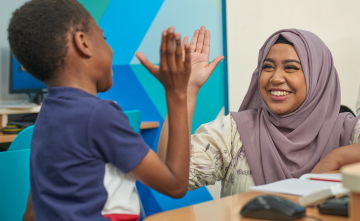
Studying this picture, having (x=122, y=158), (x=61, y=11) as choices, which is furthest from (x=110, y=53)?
(x=122, y=158)

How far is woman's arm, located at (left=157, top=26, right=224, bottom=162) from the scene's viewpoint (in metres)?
1.11

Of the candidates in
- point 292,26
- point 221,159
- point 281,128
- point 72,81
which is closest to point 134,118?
point 221,159

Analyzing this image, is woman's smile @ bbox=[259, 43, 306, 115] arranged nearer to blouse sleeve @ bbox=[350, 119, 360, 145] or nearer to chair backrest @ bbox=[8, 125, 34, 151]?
blouse sleeve @ bbox=[350, 119, 360, 145]

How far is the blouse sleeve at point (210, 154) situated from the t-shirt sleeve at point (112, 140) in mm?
658

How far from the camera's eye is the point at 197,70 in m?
1.18

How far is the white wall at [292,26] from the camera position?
240cm

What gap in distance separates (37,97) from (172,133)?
2.23 m

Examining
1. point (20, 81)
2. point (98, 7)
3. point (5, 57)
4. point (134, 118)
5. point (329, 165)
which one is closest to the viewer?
point (329, 165)

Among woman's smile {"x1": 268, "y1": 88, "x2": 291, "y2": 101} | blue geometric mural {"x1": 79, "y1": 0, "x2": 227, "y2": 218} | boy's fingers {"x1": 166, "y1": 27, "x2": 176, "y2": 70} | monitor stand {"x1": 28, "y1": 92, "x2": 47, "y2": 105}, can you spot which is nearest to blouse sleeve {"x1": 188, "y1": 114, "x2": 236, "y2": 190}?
woman's smile {"x1": 268, "y1": 88, "x2": 291, "y2": 101}

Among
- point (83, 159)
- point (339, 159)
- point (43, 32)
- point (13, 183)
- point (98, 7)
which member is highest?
point (98, 7)

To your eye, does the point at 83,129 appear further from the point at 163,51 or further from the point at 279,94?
the point at 279,94

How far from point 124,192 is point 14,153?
29.3 inches

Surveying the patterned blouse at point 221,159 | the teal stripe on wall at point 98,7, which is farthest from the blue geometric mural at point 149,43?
the patterned blouse at point 221,159

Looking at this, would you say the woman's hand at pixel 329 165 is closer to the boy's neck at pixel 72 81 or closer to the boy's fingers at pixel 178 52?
the boy's fingers at pixel 178 52
